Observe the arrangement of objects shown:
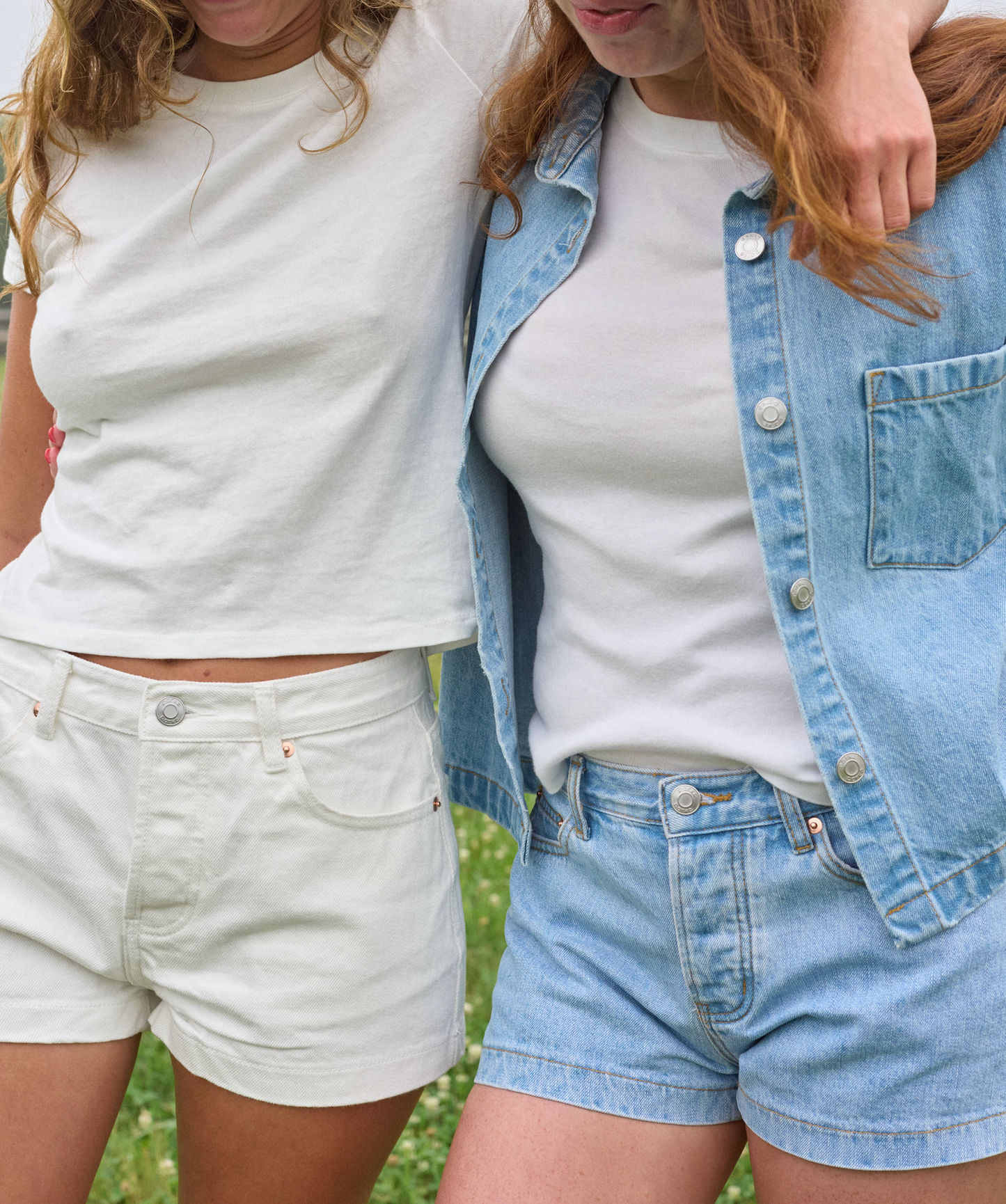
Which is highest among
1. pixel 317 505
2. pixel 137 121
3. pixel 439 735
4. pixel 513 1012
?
pixel 137 121

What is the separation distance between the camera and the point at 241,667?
69.6 inches

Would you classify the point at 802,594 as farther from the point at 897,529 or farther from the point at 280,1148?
the point at 280,1148

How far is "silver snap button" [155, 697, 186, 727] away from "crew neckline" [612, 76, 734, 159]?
0.91 m

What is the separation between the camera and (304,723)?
1739mm

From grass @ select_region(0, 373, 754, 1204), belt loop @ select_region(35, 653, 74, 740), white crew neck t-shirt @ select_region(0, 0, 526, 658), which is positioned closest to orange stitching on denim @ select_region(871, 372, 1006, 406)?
white crew neck t-shirt @ select_region(0, 0, 526, 658)

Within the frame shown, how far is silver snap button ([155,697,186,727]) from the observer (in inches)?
68.5

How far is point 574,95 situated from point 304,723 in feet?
2.87

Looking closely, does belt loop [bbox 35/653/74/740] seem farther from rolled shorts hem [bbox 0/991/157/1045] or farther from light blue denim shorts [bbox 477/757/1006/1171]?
light blue denim shorts [bbox 477/757/1006/1171]

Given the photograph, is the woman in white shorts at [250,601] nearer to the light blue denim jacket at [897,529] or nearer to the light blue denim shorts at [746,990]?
the light blue denim shorts at [746,990]

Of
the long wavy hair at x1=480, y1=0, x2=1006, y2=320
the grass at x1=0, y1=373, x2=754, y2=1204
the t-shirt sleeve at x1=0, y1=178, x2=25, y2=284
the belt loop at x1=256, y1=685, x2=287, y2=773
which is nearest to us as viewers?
the long wavy hair at x1=480, y1=0, x2=1006, y2=320

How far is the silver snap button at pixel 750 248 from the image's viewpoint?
154cm

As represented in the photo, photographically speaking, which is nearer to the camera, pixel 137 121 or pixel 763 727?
pixel 763 727

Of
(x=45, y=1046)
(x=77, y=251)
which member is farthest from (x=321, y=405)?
(x=45, y=1046)

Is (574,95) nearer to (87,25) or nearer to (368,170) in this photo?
(368,170)
